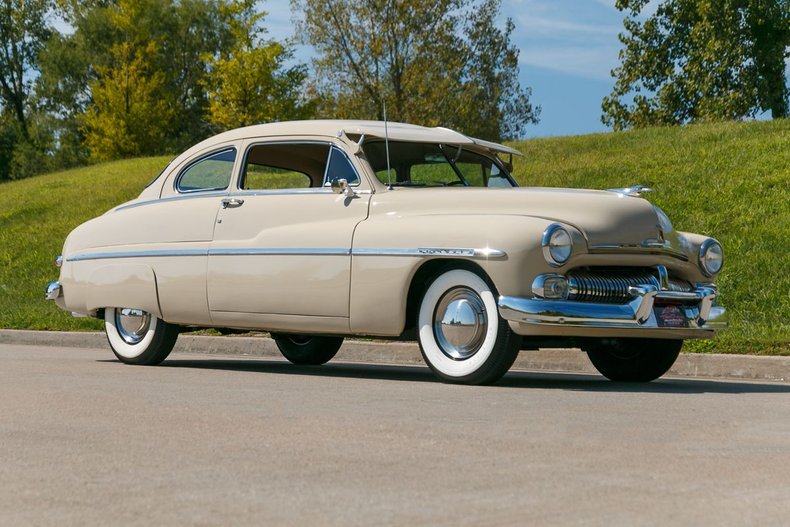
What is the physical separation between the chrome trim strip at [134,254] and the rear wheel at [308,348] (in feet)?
4.65

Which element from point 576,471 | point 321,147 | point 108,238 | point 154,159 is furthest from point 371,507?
point 154,159

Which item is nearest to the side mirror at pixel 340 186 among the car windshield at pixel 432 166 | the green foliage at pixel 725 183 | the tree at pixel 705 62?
the car windshield at pixel 432 166

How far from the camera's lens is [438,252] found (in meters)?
7.63

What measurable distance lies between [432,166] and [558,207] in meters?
1.43

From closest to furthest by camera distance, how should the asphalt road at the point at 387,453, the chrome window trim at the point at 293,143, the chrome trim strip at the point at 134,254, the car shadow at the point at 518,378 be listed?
the asphalt road at the point at 387,453
the car shadow at the point at 518,378
the chrome window trim at the point at 293,143
the chrome trim strip at the point at 134,254

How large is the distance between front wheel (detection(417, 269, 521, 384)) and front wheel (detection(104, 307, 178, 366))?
2676mm

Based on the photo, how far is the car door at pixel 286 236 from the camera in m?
8.27

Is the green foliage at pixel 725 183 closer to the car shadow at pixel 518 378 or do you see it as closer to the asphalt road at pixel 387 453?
the car shadow at pixel 518 378

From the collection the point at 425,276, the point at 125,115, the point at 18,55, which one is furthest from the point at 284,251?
the point at 18,55

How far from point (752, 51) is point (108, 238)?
3644 centimetres

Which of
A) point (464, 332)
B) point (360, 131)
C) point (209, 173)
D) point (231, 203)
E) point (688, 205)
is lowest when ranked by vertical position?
point (464, 332)

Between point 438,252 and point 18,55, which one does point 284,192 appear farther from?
point 18,55

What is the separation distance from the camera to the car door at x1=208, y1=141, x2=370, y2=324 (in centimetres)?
827

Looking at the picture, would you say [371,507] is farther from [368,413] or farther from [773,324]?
[773,324]
